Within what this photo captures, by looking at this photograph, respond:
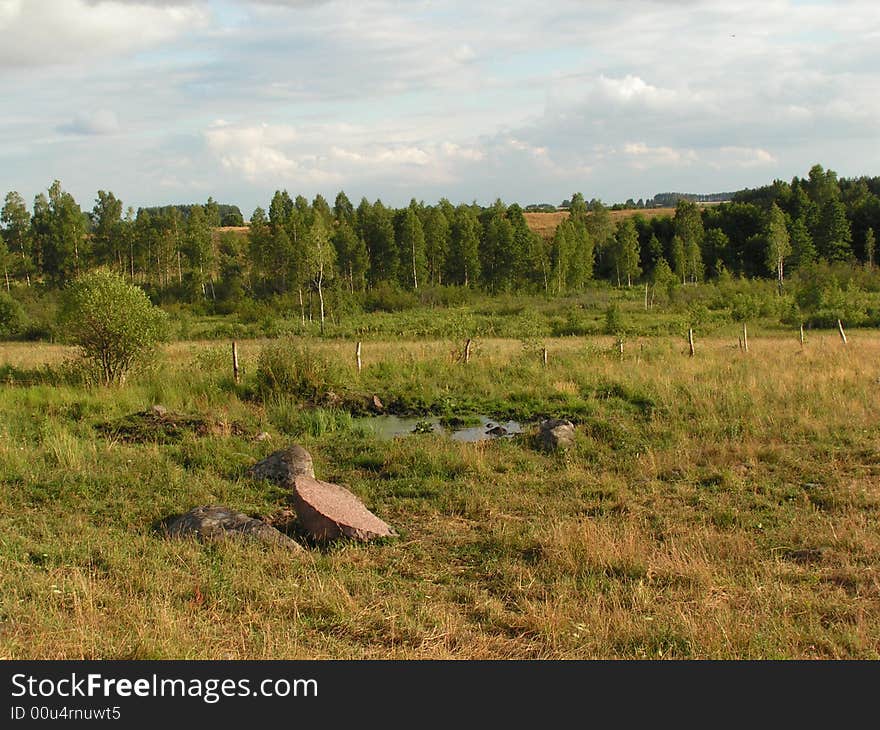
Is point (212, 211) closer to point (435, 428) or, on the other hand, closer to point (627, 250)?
point (627, 250)

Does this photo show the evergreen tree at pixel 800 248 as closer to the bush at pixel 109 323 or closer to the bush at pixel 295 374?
the bush at pixel 295 374

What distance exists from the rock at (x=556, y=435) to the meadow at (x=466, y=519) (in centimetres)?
28

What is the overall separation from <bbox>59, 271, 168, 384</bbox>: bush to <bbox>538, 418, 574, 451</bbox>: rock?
11905mm

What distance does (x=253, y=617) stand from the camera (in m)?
6.39

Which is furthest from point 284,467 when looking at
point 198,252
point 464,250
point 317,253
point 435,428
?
point 464,250

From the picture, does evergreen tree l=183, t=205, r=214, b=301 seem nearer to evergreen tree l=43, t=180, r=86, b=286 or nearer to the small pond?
evergreen tree l=43, t=180, r=86, b=286

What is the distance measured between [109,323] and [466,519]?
1399cm

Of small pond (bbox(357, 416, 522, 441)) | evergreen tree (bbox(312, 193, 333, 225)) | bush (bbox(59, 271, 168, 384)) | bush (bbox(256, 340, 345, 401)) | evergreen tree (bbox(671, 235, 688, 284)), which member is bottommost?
small pond (bbox(357, 416, 522, 441))

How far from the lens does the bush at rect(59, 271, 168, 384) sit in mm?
20438

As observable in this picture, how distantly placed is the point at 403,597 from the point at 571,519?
322cm

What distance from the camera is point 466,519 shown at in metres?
10.1

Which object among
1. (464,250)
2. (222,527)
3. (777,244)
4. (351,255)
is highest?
(464,250)

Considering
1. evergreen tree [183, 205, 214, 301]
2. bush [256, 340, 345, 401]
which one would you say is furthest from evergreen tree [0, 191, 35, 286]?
bush [256, 340, 345, 401]

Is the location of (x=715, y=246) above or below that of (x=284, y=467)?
above
